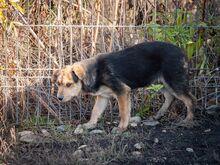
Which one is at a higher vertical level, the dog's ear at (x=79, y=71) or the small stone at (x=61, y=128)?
the dog's ear at (x=79, y=71)

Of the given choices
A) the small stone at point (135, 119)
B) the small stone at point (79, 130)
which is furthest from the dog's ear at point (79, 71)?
the small stone at point (135, 119)

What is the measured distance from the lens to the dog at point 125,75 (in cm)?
703

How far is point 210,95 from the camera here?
8.14 metres

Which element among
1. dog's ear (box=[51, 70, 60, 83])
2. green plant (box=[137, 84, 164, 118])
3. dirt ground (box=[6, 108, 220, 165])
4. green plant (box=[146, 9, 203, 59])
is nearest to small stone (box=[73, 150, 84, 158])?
dirt ground (box=[6, 108, 220, 165])

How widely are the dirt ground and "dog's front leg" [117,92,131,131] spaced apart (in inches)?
5.2

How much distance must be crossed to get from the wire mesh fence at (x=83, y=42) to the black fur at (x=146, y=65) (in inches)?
19.5

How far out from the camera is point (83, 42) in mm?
8070

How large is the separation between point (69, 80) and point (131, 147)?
4.43 ft

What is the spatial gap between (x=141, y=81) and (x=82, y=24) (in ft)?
4.49

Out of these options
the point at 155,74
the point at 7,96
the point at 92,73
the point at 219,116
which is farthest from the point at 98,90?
the point at 219,116

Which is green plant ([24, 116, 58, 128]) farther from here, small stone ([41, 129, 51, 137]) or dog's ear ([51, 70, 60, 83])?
dog's ear ([51, 70, 60, 83])

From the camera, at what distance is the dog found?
703cm

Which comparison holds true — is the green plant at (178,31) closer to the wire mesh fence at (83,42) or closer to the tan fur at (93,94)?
the wire mesh fence at (83,42)

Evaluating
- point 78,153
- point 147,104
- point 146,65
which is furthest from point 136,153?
point 147,104
